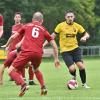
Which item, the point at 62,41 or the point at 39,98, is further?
the point at 62,41

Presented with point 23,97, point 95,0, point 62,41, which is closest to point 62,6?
point 95,0

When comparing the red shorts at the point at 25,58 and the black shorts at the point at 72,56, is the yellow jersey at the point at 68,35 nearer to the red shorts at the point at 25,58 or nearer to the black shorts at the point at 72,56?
the black shorts at the point at 72,56

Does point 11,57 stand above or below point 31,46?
below

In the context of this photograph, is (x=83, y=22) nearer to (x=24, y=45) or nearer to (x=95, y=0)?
(x=95, y=0)

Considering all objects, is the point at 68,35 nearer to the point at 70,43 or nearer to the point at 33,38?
the point at 70,43

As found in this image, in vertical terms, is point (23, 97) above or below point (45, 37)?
below

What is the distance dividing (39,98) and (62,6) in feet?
160

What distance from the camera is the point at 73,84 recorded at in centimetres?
1705

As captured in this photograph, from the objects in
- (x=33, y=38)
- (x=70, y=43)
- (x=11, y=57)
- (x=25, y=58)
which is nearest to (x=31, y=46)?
(x=33, y=38)

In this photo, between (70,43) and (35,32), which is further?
(70,43)

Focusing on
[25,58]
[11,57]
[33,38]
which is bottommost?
[11,57]

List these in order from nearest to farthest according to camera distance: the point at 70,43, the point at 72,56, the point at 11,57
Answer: the point at 70,43, the point at 72,56, the point at 11,57

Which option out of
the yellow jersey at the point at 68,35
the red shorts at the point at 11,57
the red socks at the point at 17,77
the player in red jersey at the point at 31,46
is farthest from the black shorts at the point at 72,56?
the red socks at the point at 17,77

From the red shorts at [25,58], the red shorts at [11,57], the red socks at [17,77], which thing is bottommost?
the red socks at [17,77]
